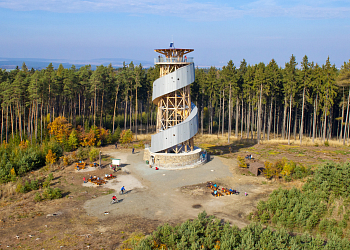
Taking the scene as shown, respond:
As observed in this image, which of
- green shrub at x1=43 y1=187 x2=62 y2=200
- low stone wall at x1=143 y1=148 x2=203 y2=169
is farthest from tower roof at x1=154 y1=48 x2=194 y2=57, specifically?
green shrub at x1=43 y1=187 x2=62 y2=200

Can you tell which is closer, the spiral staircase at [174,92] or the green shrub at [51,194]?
the green shrub at [51,194]

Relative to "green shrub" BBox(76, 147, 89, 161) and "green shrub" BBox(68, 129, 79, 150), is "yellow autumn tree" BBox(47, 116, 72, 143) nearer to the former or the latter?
"green shrub" BBox(68, 129, 79, 150)

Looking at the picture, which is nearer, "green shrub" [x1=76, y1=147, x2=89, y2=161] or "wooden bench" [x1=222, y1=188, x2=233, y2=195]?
"wooden bench" [x1=222, y1=188, x2=233, y2=195]

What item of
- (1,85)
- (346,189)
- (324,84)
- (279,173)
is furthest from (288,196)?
(1,85)

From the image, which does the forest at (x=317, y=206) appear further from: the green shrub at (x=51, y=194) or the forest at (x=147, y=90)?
the forest at (x=147, y=90)

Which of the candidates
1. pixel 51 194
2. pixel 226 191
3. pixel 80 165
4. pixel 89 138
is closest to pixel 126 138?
pixel 89 138

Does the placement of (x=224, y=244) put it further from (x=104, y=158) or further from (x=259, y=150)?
(x=259, y=150)

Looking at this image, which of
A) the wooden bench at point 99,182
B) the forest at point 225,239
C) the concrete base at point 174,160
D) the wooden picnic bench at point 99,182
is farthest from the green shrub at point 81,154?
the forest at point 225,239

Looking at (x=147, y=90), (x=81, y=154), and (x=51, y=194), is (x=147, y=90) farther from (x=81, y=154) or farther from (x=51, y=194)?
(x=51, y=194)
